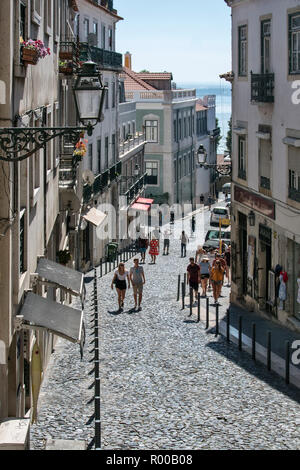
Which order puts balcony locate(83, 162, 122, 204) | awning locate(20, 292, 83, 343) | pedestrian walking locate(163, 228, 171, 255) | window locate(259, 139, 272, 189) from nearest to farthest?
awning locate(20, 292, 83, 343)
window locate(259, 139, 272, 189)
balcony locate(83, 162, 122, 204)
pedestrian walking locate(163, 228, 171, 255)

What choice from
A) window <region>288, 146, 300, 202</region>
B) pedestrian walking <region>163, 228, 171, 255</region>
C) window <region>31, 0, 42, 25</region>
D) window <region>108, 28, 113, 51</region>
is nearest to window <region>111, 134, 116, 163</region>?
window <region>108, 28, 113, 51</region>

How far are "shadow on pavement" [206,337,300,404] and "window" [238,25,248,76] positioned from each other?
9.85 meters

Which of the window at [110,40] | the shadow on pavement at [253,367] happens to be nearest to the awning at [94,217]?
the window at [110,40]

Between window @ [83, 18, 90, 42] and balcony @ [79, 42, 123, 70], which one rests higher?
window @ [83, 18, 90, 42]

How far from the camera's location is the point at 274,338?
70.8 feet

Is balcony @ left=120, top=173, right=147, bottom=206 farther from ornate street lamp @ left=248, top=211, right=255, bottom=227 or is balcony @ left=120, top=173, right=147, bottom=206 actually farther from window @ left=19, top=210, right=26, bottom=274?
window @ left=19, top=210, right=26, bottom=274

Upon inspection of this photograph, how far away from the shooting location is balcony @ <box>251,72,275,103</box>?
23.8 meters

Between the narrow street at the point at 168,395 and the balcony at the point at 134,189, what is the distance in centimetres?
3059

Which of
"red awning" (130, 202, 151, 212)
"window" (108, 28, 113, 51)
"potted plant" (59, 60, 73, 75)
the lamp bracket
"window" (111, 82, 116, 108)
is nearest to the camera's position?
the lamp bracket

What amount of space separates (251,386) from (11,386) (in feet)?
17.6

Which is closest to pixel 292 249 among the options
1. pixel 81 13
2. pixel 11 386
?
pixel 11 386

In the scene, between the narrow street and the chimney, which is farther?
the chimney

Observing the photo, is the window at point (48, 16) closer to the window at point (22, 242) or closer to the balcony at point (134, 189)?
the window at point (22, 242)

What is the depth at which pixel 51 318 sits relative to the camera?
13.1 m
